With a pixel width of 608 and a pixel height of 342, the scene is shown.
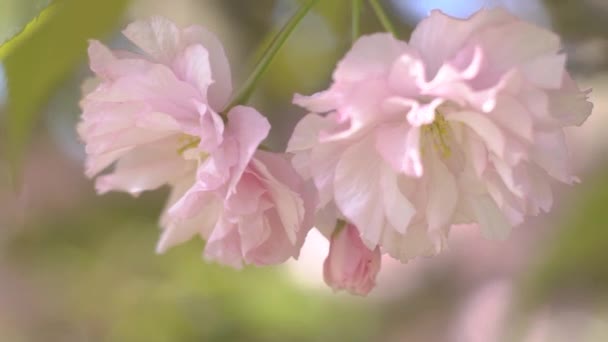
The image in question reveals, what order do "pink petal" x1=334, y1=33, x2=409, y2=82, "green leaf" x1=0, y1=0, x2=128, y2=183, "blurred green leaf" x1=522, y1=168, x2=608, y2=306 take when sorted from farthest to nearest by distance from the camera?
"blurred green leaf" x1=522, y1=168, x2=608, y2=306
"green leaf" x1=0, y1=0, x2=128, y2=183
"pink petal" x1=334, y1=33, x2=409, y2=82

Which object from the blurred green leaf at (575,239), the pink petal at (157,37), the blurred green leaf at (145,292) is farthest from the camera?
the blurred green leaf at (145,292)

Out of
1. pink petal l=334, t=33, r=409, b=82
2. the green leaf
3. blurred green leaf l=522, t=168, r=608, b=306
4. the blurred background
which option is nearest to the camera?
pink petal l=334, t=33, r=409, b=82

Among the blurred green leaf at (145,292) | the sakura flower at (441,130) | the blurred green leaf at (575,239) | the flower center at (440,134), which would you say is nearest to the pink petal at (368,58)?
the sakura flower at (441,130)

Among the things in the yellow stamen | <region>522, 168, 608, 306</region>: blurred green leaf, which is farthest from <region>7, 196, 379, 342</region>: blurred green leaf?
the yellow stamen

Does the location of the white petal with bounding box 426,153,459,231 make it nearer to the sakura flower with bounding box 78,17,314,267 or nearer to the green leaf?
the sakura flower with bounding box 78,17,314,267

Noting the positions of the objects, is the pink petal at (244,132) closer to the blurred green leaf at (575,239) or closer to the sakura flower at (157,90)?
the sakura flower at (157,90)

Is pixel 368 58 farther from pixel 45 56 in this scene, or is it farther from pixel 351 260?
pixel 45 56

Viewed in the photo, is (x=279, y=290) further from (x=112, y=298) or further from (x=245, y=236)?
(x=245, y=236)
